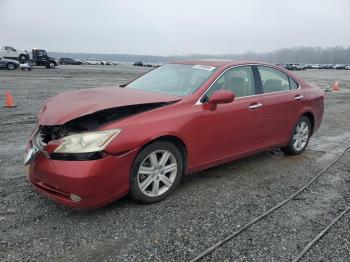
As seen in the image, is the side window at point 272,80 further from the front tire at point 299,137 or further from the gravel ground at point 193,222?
the gravel ground at point 193,222

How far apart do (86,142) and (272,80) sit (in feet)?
10.9

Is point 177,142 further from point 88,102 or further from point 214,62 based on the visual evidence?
point 214,62

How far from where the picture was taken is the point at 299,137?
20.4ft

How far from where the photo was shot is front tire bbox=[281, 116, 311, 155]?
608 cm

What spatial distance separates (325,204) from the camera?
4262 mm

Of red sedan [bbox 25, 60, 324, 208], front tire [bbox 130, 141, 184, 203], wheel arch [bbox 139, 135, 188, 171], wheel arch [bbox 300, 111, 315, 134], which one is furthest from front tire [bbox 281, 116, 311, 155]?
front tire [bbox 130, 141, 184, 203]

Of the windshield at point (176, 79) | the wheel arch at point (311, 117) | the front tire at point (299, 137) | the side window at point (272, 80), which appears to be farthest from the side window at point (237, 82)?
the wheel arch at point (311, 117)

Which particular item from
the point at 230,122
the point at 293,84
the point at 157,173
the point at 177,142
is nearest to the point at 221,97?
the point at 230,122

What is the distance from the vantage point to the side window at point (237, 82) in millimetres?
4695

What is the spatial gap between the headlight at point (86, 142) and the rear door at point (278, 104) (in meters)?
2.62

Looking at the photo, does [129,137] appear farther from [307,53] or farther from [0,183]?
[307,53]

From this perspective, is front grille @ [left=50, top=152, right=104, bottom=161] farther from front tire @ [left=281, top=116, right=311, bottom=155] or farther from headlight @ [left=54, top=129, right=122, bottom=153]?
front tire @ [left=281, top=116, right=311, bottom=155]

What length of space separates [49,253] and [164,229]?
3.53ft

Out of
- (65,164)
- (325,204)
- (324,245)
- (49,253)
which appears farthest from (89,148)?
(325,204)
